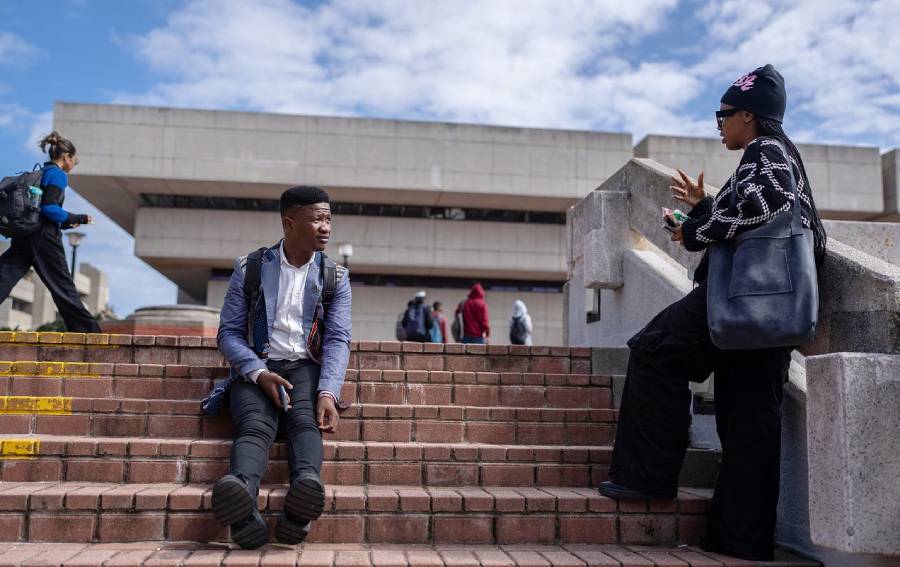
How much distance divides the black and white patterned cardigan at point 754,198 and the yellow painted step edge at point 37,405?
3.63m

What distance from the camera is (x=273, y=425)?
3975 mm

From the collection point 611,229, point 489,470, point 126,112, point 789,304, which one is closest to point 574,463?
point 489,470

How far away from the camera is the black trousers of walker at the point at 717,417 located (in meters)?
3.63

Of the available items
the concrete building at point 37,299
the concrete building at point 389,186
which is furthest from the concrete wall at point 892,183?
the concrete building at point 37,299

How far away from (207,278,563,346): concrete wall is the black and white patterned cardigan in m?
28.8

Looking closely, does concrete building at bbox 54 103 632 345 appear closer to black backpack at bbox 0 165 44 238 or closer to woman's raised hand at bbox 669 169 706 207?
black backpack at bbox 0 165 44 238

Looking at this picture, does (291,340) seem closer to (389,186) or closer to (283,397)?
(283,397)

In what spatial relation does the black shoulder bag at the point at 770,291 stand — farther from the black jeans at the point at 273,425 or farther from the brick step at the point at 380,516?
the black jeans at the point at 273,425

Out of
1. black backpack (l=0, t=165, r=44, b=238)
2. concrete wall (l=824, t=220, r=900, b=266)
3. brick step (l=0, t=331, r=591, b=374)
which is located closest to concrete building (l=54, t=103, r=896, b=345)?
black backpack (l=0, t=165, r=44, b=238)

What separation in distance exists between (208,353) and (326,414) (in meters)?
1.73

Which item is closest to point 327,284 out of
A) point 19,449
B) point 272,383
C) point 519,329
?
point 272,383

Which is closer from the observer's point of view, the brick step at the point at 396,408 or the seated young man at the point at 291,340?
the seated young man at the point at 291,340

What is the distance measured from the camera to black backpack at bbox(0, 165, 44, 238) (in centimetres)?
608

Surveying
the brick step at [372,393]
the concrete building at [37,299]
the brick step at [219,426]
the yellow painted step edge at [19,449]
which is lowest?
the yellow painted step edge at [19,449]
